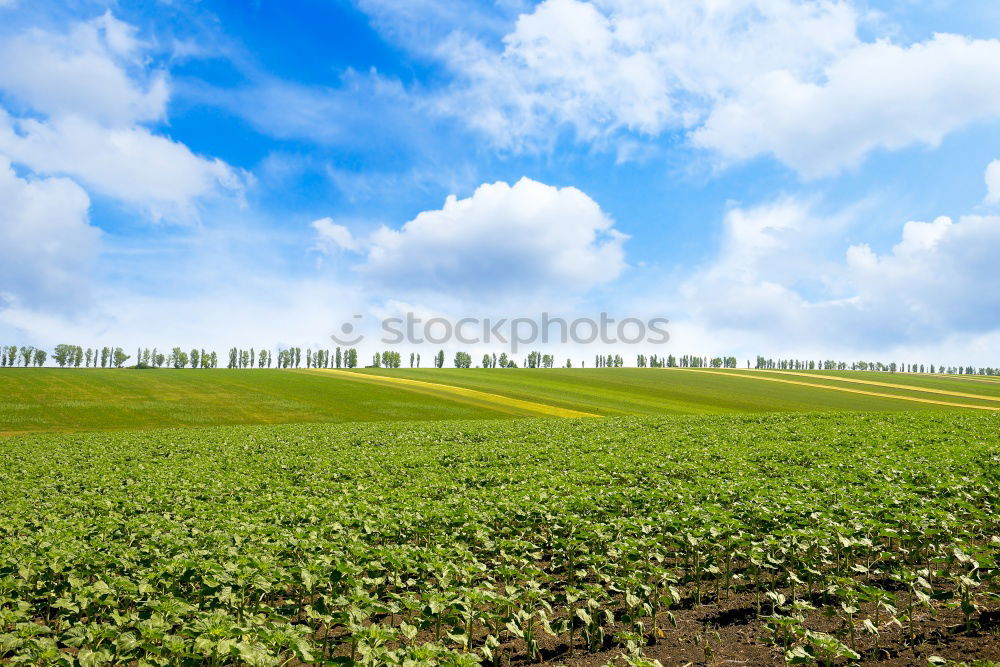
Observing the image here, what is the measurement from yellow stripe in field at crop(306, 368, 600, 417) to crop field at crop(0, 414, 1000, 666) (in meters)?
38.5

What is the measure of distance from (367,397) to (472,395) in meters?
14.1

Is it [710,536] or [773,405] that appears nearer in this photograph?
[710,536]

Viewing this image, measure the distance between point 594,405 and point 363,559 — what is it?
58177 millimetres

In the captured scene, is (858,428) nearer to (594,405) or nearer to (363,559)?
(363,559)

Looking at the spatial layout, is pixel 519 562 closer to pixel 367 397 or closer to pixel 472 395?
pixel 367 397

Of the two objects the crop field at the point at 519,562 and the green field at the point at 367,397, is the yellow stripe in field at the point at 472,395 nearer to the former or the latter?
the green field at the point at 367,397

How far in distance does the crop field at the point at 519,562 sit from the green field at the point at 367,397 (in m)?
33.5

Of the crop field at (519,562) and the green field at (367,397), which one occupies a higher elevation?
the crop field at (519,562)

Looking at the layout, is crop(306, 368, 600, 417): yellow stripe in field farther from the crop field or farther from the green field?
the crop field

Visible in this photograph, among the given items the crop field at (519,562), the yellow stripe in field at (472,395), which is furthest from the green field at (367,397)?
the crop field at (519,562)

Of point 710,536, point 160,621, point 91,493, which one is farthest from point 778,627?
point 91,493

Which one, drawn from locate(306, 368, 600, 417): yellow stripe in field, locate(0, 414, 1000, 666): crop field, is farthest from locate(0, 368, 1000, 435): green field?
locate(0, 414, 1000, 666): crop field

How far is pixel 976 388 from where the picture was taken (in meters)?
101

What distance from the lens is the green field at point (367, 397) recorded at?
5291cm
